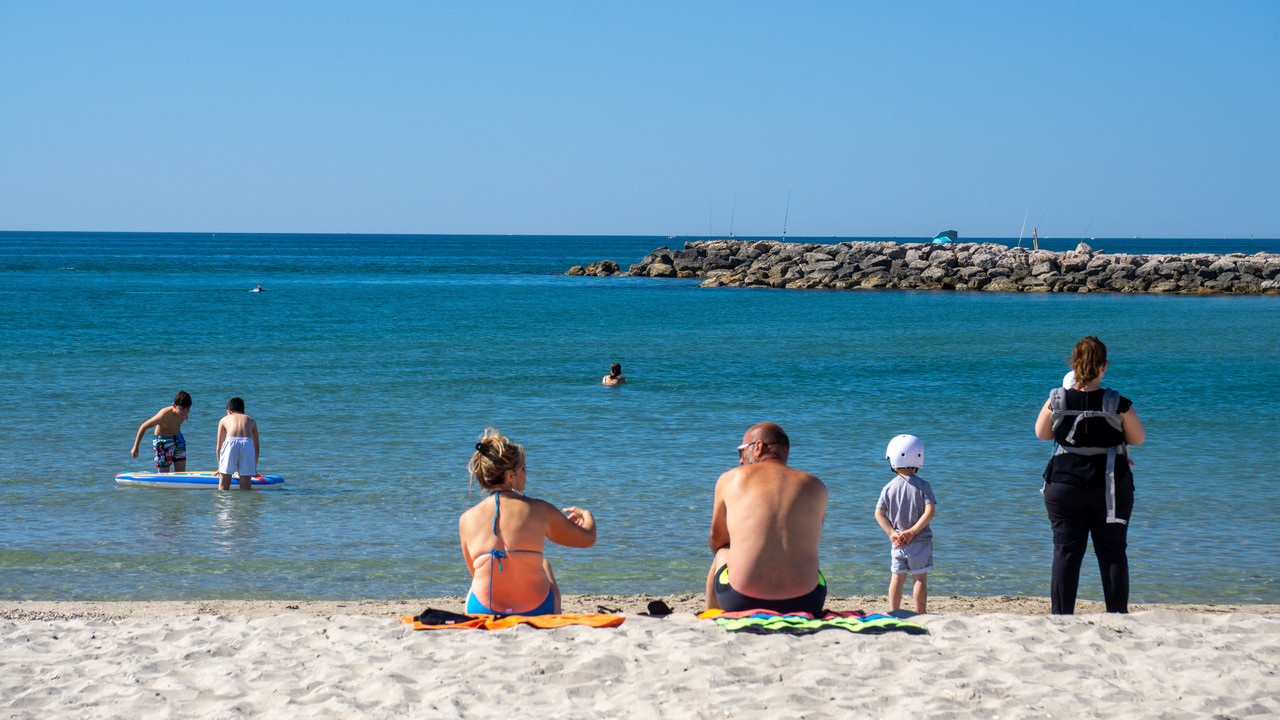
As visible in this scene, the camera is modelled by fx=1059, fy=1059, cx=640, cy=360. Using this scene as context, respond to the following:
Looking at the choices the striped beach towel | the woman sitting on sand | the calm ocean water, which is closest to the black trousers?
the striped beach towel

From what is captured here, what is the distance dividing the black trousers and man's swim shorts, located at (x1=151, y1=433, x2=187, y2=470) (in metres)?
9.39

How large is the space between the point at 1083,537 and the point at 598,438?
32.4 ft

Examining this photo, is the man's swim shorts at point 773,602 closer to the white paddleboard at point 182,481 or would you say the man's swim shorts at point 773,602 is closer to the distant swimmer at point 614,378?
the white paddleboard at point 182,481

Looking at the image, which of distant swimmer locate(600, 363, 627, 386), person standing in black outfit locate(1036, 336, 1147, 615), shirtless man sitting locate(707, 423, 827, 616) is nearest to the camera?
shirtless man sitting locate(707, 423, 827, 616)

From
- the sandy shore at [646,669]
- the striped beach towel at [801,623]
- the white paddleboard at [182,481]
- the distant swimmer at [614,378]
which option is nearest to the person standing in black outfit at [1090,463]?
the sandy shore at [646,669]

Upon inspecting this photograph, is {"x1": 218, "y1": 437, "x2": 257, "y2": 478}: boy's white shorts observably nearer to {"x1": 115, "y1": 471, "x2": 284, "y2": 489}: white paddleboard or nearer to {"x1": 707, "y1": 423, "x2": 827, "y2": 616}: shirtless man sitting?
{"x1": 115, "y1": 471, "x2": 284, "y2": 489}: white paddleboard

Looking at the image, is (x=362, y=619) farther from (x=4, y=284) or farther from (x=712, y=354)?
(x=4, y=284)

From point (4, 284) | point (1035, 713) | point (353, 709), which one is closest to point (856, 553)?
point (1035, 713)

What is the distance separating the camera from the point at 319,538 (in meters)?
9.52

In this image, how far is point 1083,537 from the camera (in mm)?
5773

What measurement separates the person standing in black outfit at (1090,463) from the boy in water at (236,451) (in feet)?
27.5

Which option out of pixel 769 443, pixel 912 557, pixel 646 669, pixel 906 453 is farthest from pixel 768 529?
pixel 912 557

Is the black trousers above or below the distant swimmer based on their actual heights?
above

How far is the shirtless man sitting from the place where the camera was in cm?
507
